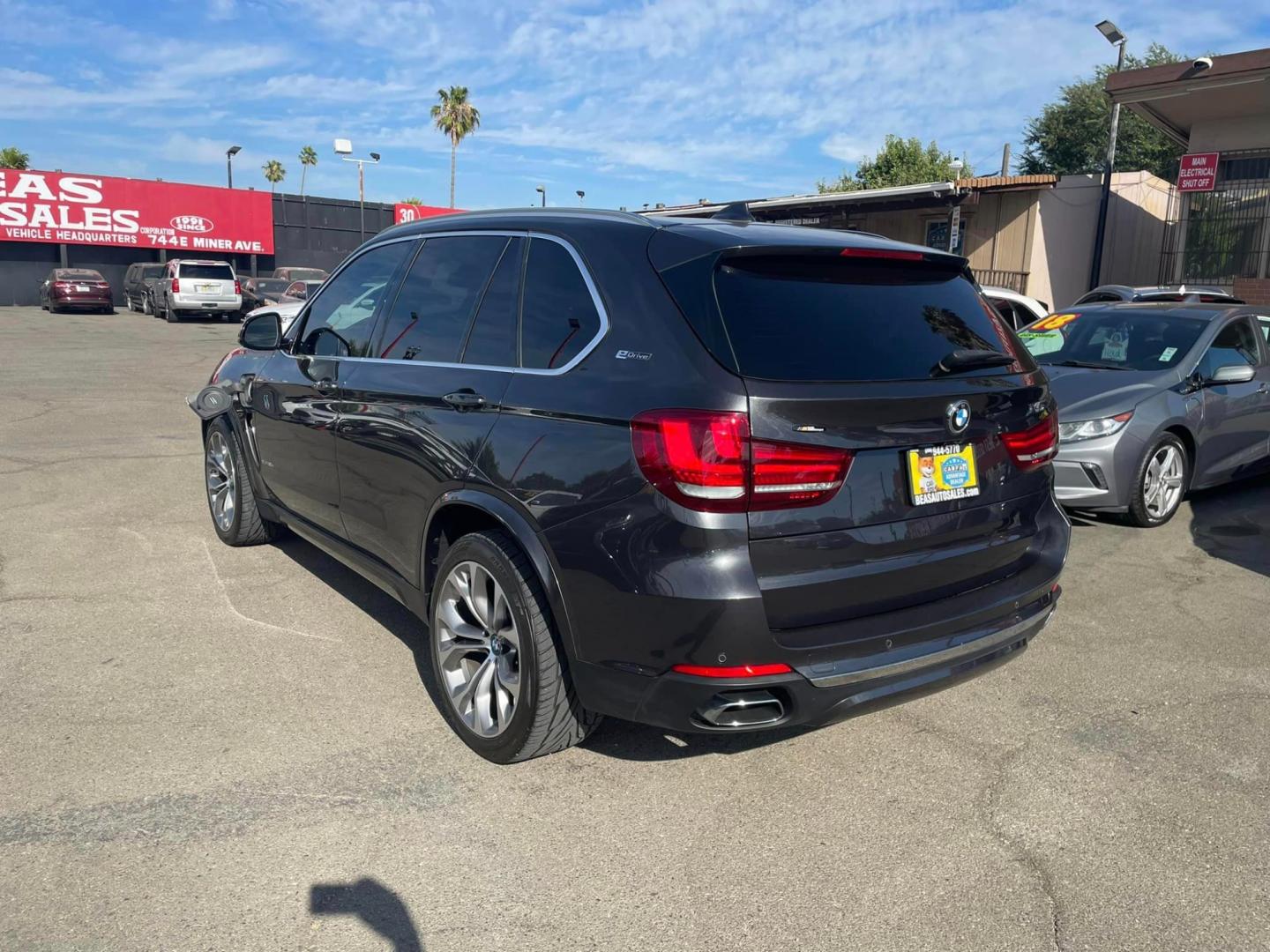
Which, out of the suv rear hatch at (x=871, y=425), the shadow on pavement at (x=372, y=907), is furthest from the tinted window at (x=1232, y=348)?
the shadow on pavement at (x=372, y=907)

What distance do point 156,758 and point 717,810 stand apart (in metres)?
1.93

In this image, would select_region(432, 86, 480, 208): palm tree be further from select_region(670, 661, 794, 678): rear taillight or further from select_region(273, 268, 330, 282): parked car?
select_region(670, 661, 794, 678): rear taillight

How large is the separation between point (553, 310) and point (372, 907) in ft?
6.27

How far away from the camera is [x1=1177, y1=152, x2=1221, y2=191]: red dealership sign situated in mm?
18625

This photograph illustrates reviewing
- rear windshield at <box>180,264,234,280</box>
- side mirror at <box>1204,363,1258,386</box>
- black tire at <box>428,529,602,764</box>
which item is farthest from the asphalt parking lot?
rear windshield at <box>180,264,234,280</box>

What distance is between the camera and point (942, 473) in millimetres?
3160

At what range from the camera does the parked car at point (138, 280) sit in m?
34.1

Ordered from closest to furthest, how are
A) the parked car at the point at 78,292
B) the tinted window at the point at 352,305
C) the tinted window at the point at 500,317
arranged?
the tinted window at the point at 500,317, the tinted window at the point at 352,305, the parked car at the point at 78,292

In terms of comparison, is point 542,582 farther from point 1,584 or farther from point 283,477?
point 1,584

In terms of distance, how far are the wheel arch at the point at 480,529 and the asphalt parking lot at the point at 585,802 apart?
1.94 feet

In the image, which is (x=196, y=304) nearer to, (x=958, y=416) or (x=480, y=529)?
(x=480, y=529)

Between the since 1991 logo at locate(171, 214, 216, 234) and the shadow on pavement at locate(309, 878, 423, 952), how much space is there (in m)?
39.9

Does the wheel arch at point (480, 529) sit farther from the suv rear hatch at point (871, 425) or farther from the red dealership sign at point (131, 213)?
the red dealership sign at point (131, 213)

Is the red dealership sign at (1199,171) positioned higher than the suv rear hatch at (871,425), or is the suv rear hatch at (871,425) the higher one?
the red dealership sign at (1199,171)
